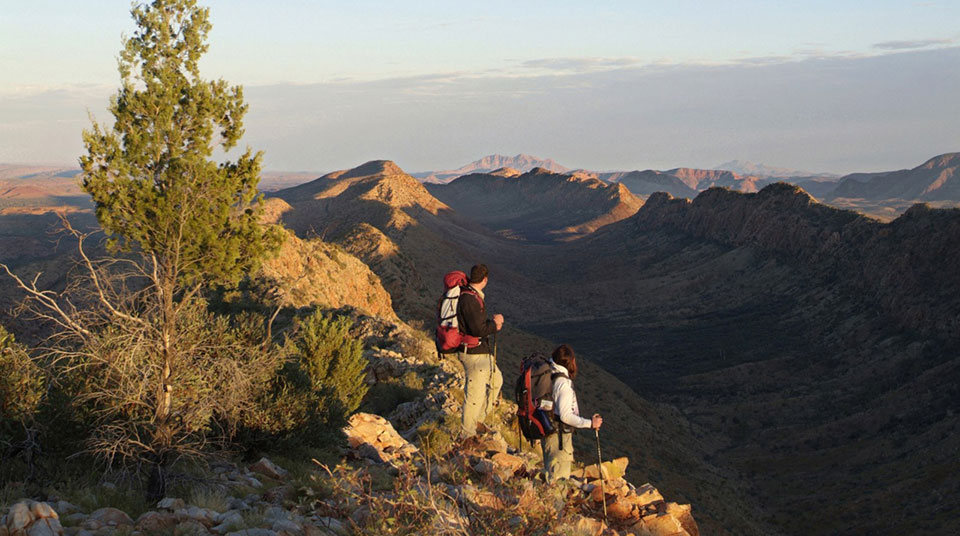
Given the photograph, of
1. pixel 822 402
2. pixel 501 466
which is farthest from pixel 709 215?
pixel 501 466

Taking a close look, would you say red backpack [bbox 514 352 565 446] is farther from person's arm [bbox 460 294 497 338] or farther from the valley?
the valley

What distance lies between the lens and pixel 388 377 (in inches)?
662

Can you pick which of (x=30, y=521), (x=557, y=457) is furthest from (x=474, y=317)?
(x=30, y=521)

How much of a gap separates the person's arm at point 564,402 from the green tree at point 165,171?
4.39m

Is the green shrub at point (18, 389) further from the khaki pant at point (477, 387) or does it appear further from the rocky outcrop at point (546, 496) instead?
the khaki pant at point (477, 387)

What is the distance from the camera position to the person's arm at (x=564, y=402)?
7.41 metres

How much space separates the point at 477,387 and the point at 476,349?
0.73m

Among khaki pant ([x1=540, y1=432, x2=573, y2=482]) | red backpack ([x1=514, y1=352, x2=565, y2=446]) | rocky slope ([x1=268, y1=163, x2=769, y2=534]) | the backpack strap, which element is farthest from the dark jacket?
rocky slope ([x1=268, y1=163, x2=769, y2=534])

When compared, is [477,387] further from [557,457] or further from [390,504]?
[390,504]

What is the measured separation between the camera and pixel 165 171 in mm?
8531

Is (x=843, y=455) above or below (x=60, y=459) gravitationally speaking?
below

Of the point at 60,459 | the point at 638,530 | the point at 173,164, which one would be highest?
the point at 173,164

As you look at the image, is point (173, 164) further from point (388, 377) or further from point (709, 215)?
point (709, 215)

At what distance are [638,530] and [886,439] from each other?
115 ft
